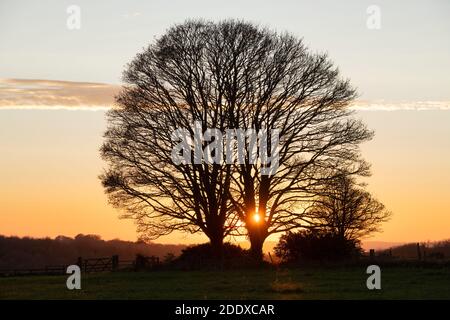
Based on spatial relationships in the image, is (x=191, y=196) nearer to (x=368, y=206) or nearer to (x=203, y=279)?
(x=203, y=279)

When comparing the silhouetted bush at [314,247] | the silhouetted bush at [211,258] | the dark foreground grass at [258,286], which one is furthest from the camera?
the silhouetted bush at [314,247]

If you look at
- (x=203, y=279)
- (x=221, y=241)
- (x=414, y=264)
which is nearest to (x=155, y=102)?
(x=221, y=241)

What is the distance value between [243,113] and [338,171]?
6519mm

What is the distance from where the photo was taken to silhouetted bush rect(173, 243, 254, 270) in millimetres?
45688

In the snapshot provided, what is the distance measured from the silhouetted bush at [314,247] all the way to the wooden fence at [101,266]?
7994mm

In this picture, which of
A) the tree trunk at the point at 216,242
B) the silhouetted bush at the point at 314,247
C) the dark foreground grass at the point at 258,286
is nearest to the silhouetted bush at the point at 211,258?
the tree trunk at the point at 216,242

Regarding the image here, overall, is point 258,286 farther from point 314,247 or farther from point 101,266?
point 101,266

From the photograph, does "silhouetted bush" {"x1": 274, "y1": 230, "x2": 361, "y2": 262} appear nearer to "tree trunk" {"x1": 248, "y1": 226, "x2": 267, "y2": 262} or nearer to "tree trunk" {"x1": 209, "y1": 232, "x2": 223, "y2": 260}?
"tree trunk" {"x1": 248, "y1": 226, "x2": 267, "y2": 262}

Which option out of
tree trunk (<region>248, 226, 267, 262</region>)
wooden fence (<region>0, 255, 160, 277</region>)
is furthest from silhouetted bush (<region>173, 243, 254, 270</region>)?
wooden fence (<region>0, 255, 160, 277</region>)

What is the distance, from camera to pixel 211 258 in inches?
1865

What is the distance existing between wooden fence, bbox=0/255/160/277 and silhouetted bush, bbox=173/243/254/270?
1.89 m

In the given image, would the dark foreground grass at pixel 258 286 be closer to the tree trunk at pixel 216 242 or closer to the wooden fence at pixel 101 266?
the tree trunk at pixel 216 242

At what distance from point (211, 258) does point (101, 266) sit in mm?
12351

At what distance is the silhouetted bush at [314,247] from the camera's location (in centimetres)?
4781
